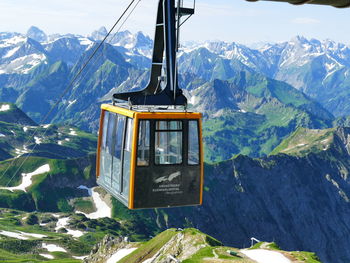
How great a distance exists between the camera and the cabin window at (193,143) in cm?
2452

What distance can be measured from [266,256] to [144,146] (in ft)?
163

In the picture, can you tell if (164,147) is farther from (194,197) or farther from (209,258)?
(209,258)

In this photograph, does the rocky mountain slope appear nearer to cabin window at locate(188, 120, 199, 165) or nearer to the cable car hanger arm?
cabin window at locate(188, 120, 199, 165)

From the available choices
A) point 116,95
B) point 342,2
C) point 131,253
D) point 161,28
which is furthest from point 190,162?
point 131,253

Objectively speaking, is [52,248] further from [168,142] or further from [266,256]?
[168,142]

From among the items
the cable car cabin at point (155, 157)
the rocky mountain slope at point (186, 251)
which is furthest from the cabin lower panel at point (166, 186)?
the rocky mountain slope at point (186, 251)

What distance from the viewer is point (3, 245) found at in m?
153

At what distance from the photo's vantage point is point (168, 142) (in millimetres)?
24516

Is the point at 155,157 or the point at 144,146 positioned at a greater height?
the point at 144,146

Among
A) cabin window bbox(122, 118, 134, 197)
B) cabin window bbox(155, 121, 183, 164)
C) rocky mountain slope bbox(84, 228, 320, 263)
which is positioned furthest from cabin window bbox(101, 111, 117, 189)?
rocky mountain slope bbox(84, 228, 320, 263)

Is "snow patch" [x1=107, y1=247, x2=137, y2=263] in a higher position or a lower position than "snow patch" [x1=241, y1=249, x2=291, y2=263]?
lower

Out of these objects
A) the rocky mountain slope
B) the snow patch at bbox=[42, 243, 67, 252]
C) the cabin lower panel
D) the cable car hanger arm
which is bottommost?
the snow patch at bbox=[42, 243, 67, 252]

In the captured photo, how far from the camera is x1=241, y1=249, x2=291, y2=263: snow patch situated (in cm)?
6488

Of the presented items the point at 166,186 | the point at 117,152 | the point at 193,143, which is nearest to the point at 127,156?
the point at 117,152
